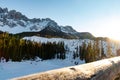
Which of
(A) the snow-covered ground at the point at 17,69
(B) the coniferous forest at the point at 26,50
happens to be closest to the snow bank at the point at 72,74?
(A) the snow-covered ground at the point at 17,69

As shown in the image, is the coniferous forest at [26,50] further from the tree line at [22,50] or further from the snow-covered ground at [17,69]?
the snow-covered ground at [17,69]

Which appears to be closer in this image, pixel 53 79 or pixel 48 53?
pixel 53 79

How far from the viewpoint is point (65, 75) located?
2775mm

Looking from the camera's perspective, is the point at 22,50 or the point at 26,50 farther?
the point at 26,50

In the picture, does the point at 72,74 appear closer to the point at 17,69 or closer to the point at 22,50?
the point at 17,69

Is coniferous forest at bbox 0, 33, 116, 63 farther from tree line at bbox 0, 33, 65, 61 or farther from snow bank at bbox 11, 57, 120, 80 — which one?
snow bank at bbox 11, 57, 120, 80

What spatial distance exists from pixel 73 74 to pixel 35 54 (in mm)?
76837

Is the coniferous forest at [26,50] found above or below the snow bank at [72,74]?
→ below

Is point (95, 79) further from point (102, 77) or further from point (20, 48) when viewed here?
point (20, 48)

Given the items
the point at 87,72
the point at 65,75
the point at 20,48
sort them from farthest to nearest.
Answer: the point at 20,48 → the point at 87,72 → the point at 65,75

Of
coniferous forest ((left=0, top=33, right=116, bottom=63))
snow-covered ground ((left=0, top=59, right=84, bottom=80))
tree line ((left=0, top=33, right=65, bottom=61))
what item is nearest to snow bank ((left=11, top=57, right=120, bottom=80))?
snow-covered ground ((left=0, top=59, right=84, bottom=80))

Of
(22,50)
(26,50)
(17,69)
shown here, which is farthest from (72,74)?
(26,50)

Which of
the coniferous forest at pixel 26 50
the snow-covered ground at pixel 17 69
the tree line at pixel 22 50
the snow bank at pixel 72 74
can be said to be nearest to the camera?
the snow bank at pixel 72 74

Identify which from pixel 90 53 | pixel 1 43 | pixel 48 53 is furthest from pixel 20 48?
pixel 90 53
